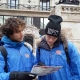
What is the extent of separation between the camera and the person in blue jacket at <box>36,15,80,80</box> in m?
3.37

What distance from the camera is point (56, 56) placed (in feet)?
11.1

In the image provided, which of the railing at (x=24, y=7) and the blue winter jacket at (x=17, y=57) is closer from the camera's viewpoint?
the blue winter jacket at (x=17, y=57)

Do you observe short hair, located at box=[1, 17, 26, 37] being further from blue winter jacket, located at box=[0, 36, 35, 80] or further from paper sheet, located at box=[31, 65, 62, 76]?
paper sheet, located at box=[31, 65, 62, 76]

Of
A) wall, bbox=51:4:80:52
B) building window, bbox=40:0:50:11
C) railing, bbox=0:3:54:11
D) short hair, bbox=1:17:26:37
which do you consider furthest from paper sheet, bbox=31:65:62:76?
building window, bbox=40:0:50:11

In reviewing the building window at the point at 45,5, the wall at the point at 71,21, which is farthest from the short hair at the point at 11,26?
the building window at the point at 45,5

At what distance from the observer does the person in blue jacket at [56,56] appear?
3365 mm

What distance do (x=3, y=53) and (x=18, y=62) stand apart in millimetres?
178

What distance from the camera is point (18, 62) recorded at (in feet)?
10.6

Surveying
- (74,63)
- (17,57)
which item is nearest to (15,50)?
(17,57)

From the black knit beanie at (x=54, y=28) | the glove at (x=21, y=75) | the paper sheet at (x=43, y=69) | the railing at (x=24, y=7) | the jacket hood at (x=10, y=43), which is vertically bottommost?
the railing at (x=24, y=7)

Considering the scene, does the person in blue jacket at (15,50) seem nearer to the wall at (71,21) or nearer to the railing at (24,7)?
the wall at (71,21)

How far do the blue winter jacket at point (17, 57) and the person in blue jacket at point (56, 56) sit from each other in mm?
135

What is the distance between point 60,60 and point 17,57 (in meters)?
0.46

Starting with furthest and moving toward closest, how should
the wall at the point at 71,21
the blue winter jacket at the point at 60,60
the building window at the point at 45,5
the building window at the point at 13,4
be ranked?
the building window at the point at 45,5, the building window at the point at 13,4, the wall at the point at 71,21, the blue winter jacket at the point at 60,60
